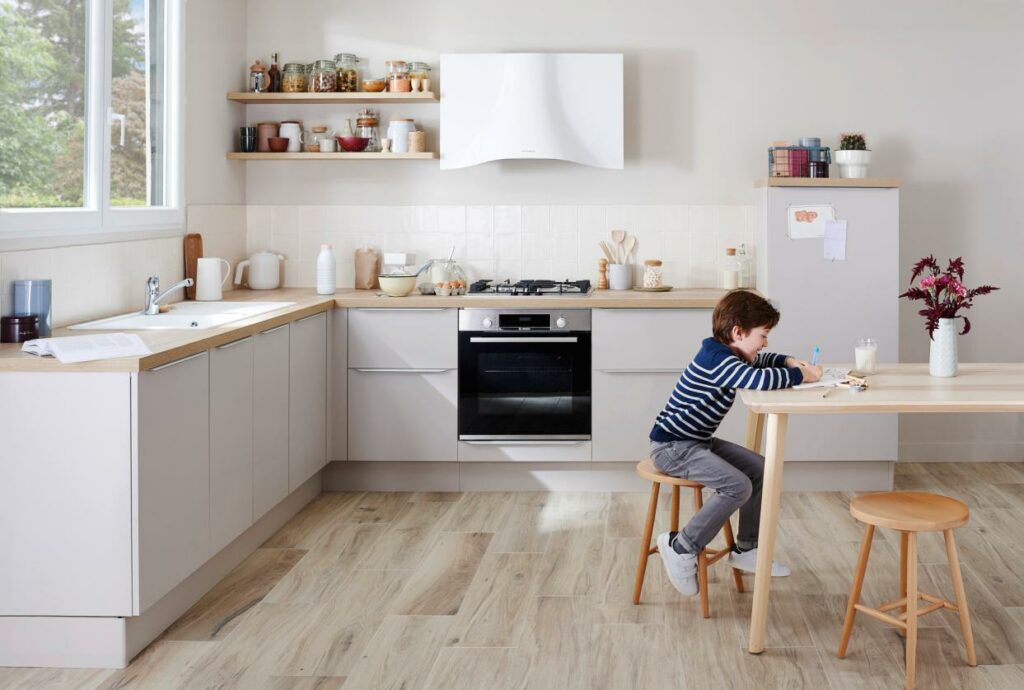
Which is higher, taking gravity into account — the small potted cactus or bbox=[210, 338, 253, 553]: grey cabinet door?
the small potted cactus

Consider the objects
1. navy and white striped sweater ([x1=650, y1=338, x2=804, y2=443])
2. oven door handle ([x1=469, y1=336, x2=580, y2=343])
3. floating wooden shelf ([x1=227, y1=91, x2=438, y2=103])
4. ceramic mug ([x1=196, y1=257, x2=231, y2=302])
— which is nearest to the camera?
navy and white striped sweater ([x1=650, y1=338, x2=804, y2=443])

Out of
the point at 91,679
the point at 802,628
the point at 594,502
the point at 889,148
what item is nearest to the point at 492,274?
the point at 594,502

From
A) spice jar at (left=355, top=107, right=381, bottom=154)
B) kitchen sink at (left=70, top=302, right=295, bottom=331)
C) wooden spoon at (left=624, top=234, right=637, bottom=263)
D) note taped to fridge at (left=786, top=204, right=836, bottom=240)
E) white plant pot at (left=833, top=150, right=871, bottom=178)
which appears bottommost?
kitchen sink at (left=70, top=302, right=295, bottom=331)

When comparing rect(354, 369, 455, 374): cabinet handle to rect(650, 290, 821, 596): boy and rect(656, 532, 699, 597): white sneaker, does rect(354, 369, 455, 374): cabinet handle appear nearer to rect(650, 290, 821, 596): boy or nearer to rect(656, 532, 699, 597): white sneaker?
rect(650, 290, 821, 596): boy

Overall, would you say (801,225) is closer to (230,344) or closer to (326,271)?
(326,271)

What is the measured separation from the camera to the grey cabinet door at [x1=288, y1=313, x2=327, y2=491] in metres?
4.65

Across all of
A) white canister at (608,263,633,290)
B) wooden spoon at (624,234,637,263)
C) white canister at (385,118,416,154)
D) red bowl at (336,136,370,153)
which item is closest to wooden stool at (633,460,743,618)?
white canister at (608,263,633,290)

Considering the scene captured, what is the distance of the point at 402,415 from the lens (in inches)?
206

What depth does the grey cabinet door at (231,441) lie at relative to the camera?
375 centimetres

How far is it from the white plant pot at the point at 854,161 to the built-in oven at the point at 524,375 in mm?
1407

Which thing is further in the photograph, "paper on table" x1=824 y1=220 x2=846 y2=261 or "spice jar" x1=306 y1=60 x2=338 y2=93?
"spice jar" x1=306 y1=60 x2=338 y2=93

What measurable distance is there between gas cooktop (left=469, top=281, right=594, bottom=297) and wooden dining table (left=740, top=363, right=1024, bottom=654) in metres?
2.04

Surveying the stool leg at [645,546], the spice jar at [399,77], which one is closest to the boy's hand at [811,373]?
the stool leg at [645,546]

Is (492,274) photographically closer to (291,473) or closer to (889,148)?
(291,473)
